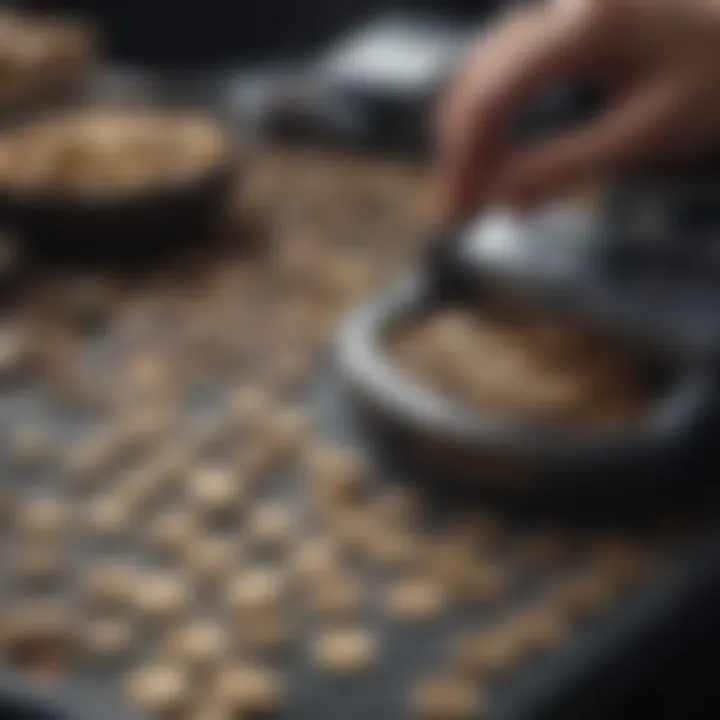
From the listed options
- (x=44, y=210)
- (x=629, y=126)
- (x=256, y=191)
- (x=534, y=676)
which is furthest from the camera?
(x=256, y=191)

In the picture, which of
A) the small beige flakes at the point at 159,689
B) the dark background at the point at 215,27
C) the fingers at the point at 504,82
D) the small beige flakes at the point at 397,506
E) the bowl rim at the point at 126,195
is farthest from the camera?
the dark background at the point at 215,27

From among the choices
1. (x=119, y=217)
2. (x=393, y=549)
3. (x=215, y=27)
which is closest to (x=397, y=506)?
(x=393, y=549)

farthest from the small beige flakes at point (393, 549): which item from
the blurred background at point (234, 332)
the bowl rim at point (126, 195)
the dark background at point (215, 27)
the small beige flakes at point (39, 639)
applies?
the dark background at point (215, 27)

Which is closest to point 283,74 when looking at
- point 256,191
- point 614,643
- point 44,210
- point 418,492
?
point 256,191

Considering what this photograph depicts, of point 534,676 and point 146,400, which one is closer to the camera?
point 534,676

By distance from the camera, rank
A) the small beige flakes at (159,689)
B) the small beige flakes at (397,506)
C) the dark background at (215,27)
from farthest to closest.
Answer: the dark background at (215,27)
the small beige flakes at (397,506)
the small beige flakes at (159,689)

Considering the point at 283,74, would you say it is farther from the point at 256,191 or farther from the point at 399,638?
the point at 399,638

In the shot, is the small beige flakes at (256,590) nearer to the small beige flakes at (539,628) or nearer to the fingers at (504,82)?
the small beige flakes at (539,628)
